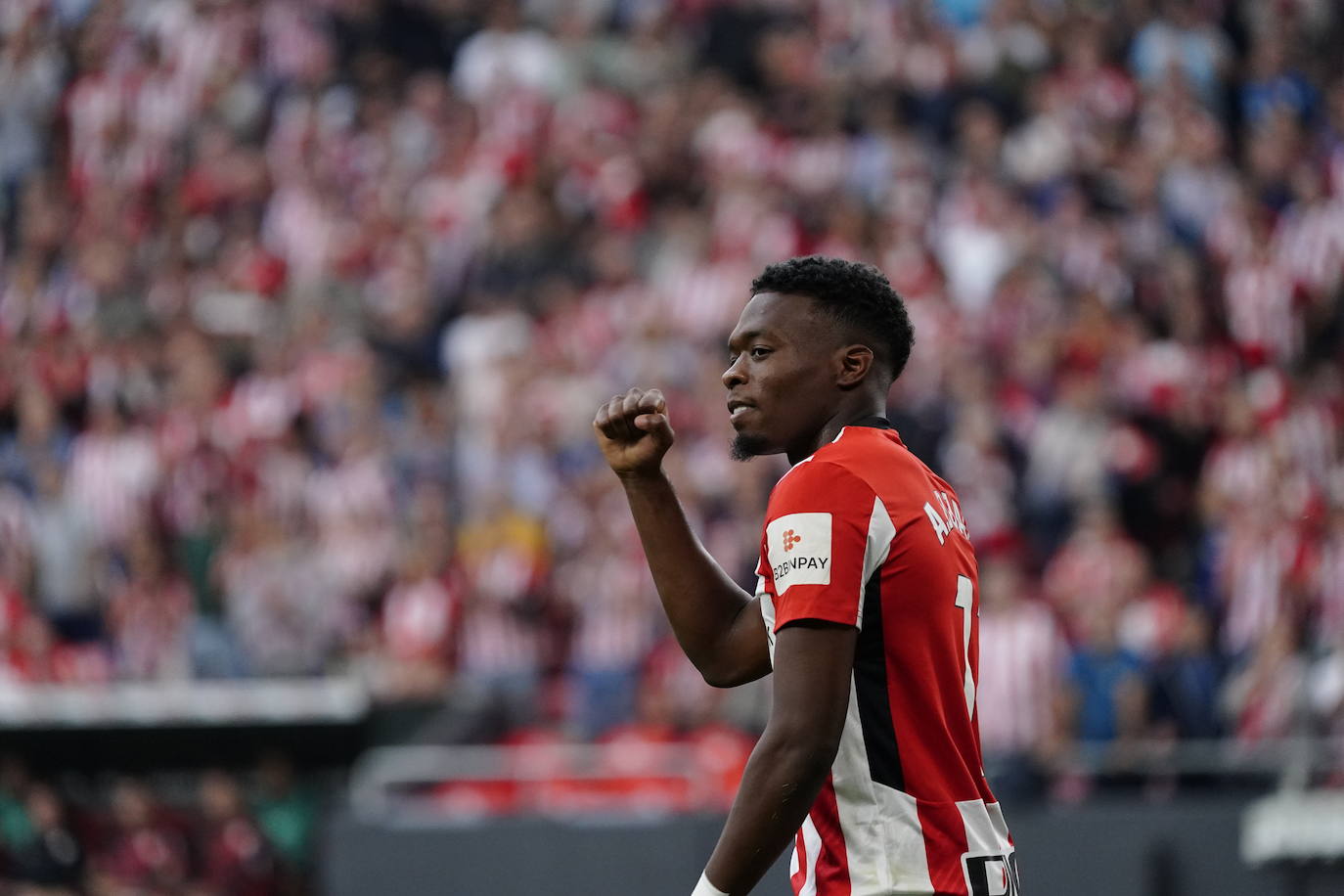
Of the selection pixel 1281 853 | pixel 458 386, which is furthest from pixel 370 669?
pixel 1281 853

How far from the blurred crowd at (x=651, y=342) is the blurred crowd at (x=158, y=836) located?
32.5 inches

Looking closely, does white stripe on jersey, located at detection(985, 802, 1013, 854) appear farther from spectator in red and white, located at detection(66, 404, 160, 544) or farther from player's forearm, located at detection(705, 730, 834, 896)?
spectator in red and white, located at detection(66, 404, 160, 544)

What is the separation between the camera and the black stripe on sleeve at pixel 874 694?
334cm

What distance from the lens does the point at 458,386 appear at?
45.4ft

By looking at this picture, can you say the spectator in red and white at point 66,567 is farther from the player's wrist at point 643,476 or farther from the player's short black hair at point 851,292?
the player's short black hair at point 851,292

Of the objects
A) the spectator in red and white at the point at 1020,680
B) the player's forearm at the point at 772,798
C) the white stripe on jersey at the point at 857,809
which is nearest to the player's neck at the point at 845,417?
the white stripe on jersey at the point at 857,809

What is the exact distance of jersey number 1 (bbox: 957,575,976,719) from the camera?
137 inches

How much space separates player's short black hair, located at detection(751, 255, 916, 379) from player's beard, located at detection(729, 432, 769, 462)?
27cm

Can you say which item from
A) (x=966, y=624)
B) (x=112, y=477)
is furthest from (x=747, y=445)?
(x=112, y=477)

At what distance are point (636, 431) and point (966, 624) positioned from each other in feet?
2.51

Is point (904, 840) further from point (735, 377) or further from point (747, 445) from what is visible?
point (735, 377)

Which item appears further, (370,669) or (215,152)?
(215,152)

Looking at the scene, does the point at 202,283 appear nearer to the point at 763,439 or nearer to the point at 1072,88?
the point at 1072,88

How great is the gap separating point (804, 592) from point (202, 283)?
1366cm
